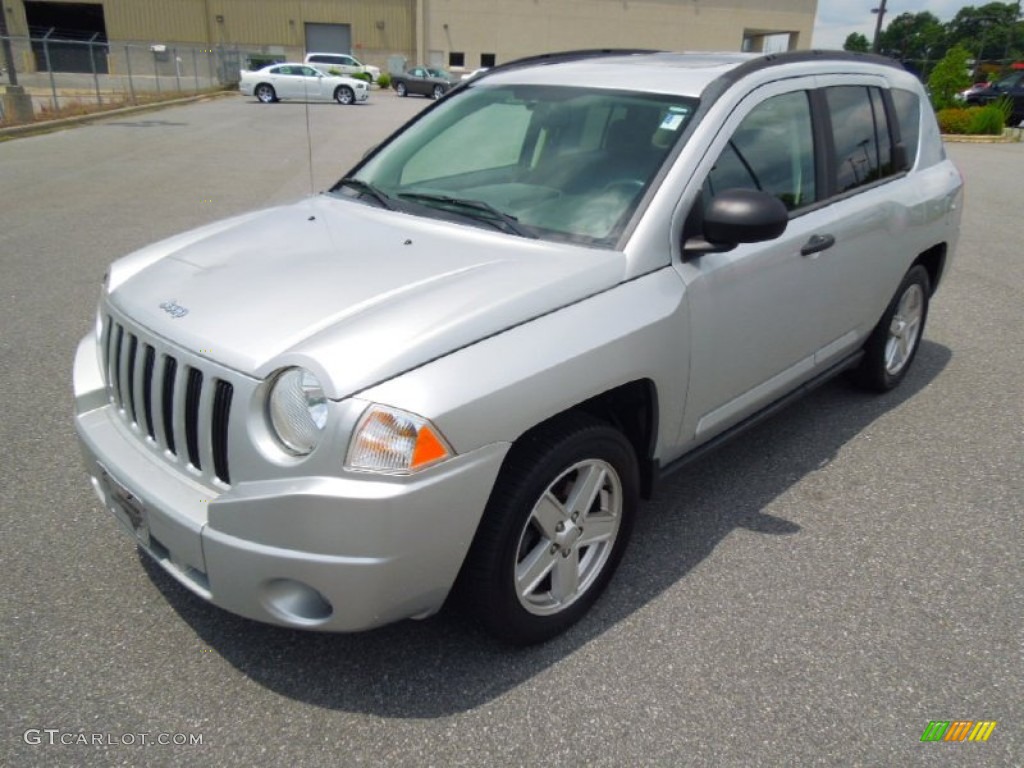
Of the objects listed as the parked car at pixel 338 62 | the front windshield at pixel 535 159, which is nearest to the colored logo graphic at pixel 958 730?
the front windshield at pixel 535 159

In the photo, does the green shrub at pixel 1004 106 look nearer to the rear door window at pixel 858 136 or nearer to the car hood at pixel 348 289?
the rear door window at pixel 858 136

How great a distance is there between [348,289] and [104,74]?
35.4m

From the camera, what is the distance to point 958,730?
242 cm

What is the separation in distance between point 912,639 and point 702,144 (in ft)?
6.18

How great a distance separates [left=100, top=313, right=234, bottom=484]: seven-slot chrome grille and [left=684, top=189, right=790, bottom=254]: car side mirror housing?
5.37 ft

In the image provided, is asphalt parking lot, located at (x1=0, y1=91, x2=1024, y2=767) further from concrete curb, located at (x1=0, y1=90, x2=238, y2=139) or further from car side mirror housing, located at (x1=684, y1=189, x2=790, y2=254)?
concrete curb, located at (x1=0, y1=90, x2=238, y2=139)

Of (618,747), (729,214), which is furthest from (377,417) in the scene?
(729,214)

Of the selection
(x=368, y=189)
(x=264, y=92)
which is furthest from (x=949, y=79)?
(x=368, y=189)

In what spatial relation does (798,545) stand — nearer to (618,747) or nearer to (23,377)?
(618,747)

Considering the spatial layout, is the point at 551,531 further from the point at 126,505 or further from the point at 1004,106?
the point at 1004,106

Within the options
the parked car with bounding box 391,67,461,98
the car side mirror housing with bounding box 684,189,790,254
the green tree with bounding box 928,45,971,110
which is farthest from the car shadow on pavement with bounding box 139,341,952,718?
the parked car with bounding box 391,67,461,98

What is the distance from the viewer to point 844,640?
2773 millimetres

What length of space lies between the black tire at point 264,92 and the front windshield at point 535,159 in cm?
3103

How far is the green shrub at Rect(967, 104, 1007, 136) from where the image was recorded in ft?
73.4
